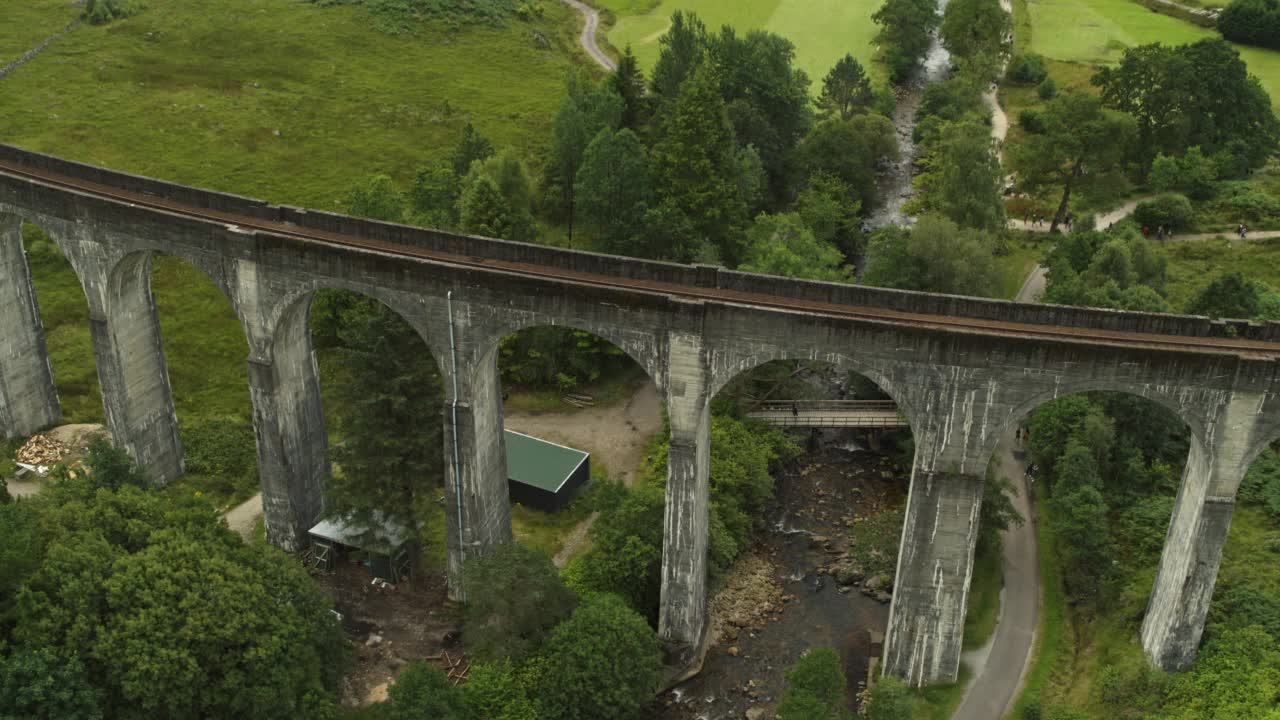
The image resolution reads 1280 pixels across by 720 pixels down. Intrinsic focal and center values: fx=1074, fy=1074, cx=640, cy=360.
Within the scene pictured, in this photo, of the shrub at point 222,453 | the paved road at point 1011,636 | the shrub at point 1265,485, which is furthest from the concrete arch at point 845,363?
the shrub at point 222,453

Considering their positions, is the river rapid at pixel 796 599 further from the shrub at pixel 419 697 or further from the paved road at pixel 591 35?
the paved road at pixel 591 35

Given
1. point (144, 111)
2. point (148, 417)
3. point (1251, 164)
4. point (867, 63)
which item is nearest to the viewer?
point (148, 417)

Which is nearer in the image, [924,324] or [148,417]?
[924,324]

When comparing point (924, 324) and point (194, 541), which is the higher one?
point (924, 324)

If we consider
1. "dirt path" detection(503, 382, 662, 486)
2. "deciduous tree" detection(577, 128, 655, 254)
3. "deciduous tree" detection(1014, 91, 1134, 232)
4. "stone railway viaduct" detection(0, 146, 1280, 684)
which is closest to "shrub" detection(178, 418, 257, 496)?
"stone railway viaduct" detection(0, 146, 1280, 684)

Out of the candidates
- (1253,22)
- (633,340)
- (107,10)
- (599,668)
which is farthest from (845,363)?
(107,10)

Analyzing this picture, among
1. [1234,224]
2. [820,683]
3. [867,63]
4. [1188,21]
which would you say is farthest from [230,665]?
[1188,21]

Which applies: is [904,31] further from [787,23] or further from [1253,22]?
[1253,22]

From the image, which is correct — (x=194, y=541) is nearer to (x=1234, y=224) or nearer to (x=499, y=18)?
(x=1234, y=224)
